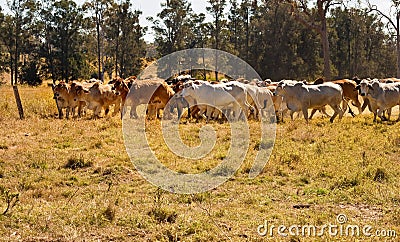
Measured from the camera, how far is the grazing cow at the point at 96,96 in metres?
17.6

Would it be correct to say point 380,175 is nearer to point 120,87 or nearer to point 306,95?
point 306,95

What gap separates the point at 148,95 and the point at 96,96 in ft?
6.16

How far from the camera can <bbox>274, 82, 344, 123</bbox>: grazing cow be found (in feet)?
54.0

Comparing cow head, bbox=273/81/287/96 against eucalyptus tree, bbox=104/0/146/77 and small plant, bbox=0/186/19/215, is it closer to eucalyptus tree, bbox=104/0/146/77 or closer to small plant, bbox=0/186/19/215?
small plant, bbox=0/186/19/215

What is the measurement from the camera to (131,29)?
53.1 m

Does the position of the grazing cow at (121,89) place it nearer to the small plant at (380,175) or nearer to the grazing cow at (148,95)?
the grazing cow at (148,95)

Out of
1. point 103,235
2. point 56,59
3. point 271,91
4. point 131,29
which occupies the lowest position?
point 103,235

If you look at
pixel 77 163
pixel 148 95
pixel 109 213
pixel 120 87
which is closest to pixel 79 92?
pixel 120 87

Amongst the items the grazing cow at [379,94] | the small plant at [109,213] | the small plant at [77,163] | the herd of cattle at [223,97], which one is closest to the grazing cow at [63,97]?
the herd of cattle at [223,97]

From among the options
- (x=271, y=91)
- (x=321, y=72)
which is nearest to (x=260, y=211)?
(x=271, y=91)

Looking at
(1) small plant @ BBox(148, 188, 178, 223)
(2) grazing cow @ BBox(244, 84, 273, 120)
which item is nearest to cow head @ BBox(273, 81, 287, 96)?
(2) grazing cow @ BBox(244, 84, 273, 120)

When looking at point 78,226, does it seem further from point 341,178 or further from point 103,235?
point 341,178

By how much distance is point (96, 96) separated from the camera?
17.6 metres

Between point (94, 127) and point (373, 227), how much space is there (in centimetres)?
959
